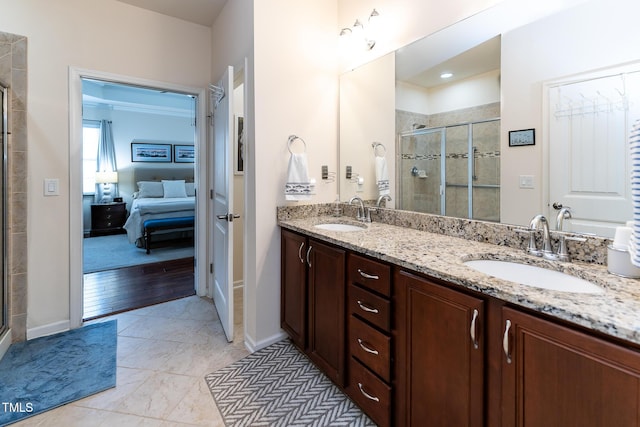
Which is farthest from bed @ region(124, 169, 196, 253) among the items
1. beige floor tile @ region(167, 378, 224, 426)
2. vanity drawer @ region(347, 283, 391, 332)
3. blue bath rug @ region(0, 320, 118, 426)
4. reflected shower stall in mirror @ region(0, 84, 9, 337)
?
vanity drawer @ region(347, 283, 391, 332)

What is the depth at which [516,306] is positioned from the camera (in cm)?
91

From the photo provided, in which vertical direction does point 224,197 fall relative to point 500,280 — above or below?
above

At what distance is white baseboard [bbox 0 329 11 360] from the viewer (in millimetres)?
2052

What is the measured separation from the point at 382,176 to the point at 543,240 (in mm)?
1137

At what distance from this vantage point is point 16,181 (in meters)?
2.22

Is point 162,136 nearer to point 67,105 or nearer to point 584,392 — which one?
point 67,105

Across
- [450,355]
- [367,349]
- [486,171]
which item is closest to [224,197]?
[367,349]

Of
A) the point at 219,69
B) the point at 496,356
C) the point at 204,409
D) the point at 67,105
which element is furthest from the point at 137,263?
the point at 496,356

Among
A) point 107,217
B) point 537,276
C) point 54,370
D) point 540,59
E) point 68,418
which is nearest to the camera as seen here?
point 537,276

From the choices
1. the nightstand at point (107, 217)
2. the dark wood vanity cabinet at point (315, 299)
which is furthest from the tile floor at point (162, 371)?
the nightstand at point (107, 217)

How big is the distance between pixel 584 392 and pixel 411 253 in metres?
0.68

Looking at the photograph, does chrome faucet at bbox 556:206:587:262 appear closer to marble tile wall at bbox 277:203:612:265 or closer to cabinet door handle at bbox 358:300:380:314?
marble tile wall at bbox 277:203:612:265

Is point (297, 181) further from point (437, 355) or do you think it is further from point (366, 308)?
point (437, 355)

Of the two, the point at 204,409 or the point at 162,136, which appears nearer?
the point at 204,409
